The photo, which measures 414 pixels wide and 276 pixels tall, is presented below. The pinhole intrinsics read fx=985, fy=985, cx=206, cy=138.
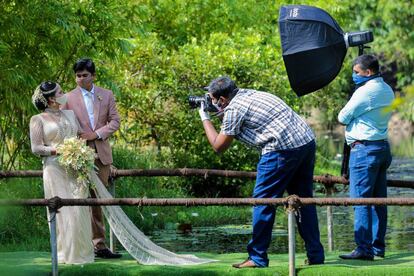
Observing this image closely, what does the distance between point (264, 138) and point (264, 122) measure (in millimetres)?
122

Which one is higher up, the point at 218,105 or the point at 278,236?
the point at 218,105

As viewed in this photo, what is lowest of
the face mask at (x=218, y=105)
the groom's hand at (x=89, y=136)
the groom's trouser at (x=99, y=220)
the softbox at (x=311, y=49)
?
the groom's trouser at (x=99, y=220)

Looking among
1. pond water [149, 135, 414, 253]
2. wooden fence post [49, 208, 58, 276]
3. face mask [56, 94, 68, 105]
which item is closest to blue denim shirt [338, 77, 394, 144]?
face mask [56, 94, 68, 105]

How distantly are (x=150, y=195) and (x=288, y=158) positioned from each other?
7.72 meters

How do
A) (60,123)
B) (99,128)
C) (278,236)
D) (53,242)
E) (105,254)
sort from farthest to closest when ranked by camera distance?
(278,236) → (99,128) → (105,254) → (60,123) → (53,242)

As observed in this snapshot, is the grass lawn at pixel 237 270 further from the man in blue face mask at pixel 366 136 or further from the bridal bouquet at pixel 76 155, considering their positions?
the bridal bouquet at pixel 76 155

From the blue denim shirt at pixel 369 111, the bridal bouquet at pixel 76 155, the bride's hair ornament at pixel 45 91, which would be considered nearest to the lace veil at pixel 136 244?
the bridal bouquet at pixel 76 155

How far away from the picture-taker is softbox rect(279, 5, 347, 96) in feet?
26.5

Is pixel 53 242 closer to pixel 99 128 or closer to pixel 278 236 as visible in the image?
pixel 99 128

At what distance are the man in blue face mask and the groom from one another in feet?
6.84

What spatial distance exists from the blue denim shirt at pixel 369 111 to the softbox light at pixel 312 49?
0.43 metres

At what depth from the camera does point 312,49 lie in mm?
8055

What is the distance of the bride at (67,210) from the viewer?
8.02 meters

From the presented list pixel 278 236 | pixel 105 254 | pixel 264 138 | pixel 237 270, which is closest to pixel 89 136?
pixel 105 254
